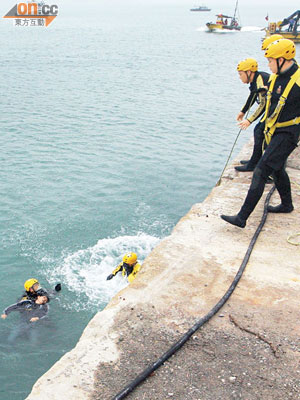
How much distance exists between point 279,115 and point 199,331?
2.92m

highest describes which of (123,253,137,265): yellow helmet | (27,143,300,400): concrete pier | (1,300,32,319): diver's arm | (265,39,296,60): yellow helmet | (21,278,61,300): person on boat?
(265,39,296,60): yellow helmet

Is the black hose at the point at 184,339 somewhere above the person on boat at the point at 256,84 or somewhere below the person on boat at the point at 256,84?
below

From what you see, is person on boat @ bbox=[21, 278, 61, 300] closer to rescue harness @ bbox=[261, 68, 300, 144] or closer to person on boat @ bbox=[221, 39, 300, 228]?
person on boat @ bbox=[221, 39, 300, 228]

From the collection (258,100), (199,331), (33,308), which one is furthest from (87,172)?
(199,331)

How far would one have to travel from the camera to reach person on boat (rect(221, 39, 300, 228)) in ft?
17.0

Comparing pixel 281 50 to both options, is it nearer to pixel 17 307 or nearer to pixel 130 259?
pixel 130 259

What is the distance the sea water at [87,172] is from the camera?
9000mm

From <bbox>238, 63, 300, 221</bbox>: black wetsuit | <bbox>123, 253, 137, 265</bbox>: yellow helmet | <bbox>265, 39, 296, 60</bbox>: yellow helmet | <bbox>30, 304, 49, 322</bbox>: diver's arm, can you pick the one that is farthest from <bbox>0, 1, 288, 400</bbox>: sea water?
<bbox>265, 39, 296, 60</bbox>: yellow helmet

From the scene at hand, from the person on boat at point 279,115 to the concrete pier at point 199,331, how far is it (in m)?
0.74

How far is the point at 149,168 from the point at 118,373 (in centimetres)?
1375

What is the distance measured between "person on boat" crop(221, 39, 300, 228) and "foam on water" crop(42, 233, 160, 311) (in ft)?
14.1

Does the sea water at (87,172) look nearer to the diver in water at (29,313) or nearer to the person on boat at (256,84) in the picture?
the diver in water at (29,313)

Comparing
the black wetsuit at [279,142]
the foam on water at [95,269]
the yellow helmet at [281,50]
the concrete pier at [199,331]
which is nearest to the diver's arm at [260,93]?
the black wetsuit at [279,142]

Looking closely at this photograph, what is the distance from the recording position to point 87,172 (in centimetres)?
1638
